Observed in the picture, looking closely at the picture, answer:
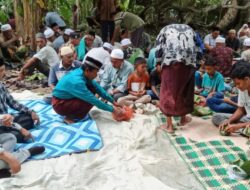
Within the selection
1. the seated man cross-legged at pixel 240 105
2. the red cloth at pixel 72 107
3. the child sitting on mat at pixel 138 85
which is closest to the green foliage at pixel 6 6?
the child sitting on mat at pixel 138 85

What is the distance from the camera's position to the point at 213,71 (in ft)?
17.2

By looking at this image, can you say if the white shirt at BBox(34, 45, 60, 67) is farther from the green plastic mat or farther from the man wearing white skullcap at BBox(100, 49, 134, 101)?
the green plastic mat

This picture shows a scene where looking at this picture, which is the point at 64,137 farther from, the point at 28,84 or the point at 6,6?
the point at 6,6

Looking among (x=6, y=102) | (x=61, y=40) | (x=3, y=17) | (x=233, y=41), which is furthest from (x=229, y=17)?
(x=6, y=102)

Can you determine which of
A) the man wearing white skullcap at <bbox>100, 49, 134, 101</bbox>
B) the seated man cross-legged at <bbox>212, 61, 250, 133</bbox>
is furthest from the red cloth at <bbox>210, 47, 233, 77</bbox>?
the seated man cross-legged at <bbox>212, 61, 250, 133</bbox>

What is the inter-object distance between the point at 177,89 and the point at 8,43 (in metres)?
5.04

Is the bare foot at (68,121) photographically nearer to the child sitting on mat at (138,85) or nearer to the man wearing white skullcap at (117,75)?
the child sitting on mat at (138,85)

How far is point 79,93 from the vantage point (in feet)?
14.4

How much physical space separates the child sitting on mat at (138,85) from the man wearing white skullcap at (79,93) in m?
0.83

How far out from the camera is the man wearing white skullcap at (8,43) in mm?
8078

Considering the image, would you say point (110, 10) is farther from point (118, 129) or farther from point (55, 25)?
point (118, 129)

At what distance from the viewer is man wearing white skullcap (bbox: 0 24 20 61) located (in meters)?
8.08

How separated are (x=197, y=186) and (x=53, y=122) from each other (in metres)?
2.02

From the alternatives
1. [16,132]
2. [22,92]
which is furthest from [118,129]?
[22,92]
